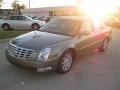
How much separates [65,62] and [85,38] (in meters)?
1.24

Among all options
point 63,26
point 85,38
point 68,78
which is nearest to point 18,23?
point 63,26

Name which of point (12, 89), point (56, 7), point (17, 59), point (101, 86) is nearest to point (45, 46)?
point (17, 59)

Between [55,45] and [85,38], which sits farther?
[85,38]

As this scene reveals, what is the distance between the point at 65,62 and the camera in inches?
240

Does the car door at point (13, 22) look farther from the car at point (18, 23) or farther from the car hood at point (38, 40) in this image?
the car hood at point (38, 40)

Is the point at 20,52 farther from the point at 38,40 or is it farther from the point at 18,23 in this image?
the point at 18,23

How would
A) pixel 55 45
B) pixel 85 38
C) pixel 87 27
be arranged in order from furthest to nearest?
pixel 87 27, pixel 85 38, pixel 55 45

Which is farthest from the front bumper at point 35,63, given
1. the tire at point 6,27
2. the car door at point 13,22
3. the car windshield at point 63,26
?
the tire at point 6,27

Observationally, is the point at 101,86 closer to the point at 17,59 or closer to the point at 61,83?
the point at 61,83

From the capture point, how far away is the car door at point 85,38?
6.63 meters

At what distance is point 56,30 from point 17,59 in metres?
1.88

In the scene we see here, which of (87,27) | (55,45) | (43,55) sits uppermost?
(87,27)

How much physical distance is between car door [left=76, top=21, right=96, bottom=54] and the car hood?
0.50 meters

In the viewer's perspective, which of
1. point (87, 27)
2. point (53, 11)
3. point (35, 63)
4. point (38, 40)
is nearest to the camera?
point (35, 63)
